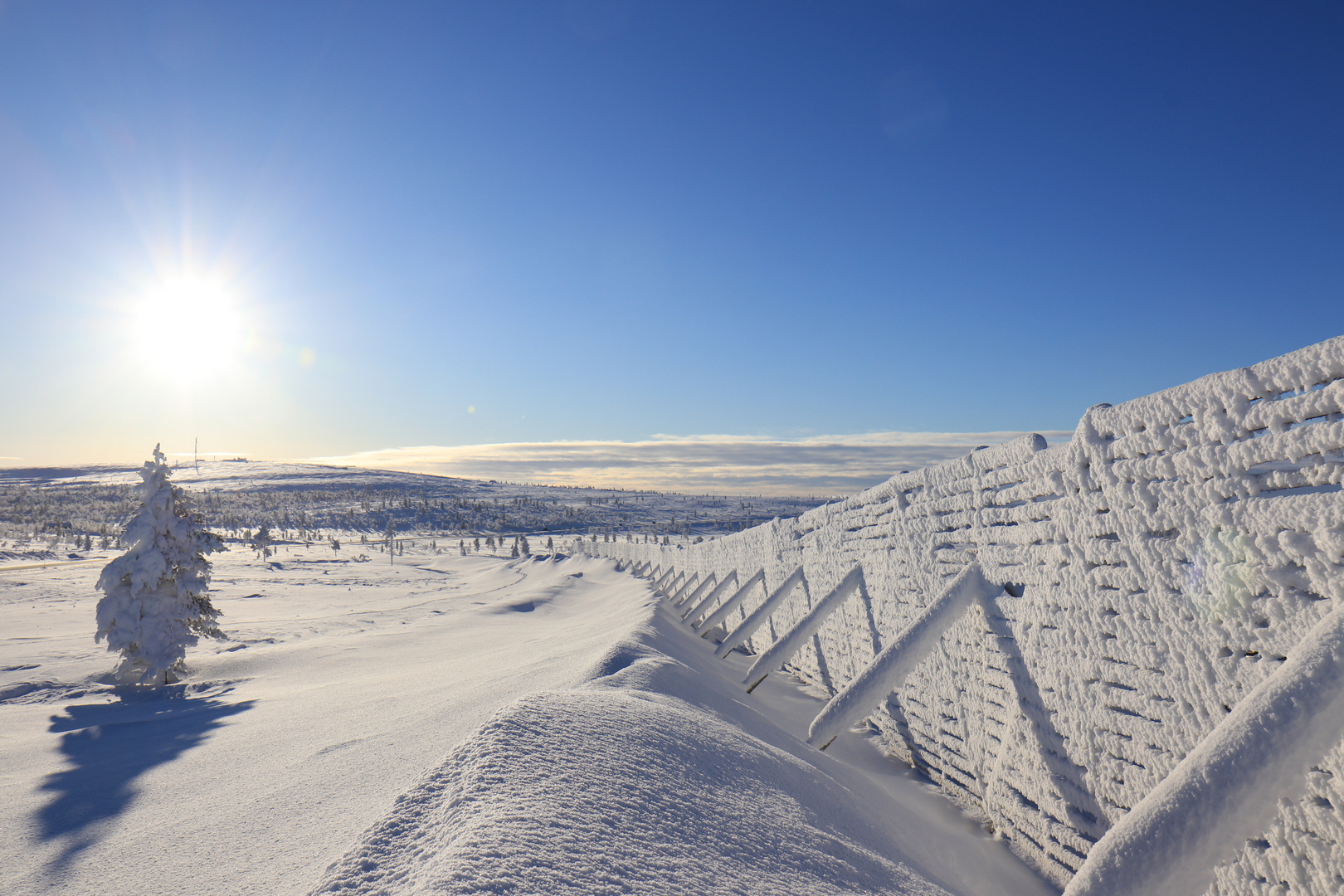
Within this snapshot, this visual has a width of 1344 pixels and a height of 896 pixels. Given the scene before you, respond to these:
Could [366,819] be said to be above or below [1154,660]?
below

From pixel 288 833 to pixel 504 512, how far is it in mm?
103149

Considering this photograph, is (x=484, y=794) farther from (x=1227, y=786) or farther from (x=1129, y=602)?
(x=1129, y=602)

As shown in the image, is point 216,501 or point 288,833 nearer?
point 288,833

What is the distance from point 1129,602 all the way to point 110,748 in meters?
8.88

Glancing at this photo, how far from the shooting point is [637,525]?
9294 centimetres

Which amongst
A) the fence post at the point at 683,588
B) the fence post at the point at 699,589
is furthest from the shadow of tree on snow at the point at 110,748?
the fence post at the point at 683,588

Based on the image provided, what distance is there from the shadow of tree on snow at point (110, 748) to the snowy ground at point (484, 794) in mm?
33

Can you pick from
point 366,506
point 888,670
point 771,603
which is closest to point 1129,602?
point 888,670

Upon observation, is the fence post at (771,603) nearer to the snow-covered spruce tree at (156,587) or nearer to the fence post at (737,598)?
the fence post at (737,598)

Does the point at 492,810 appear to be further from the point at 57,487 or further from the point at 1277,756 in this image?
A: the point at 57,487

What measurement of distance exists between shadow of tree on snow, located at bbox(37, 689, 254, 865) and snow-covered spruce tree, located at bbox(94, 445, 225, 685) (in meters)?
1.15

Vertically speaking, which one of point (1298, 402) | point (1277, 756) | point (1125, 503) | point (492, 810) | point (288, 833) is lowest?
point (288, 833)

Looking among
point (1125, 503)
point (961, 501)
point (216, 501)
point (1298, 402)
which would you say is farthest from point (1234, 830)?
point (216, 501)

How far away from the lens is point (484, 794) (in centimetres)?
277
